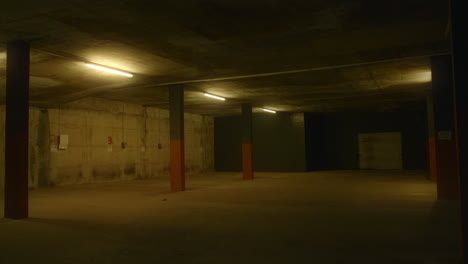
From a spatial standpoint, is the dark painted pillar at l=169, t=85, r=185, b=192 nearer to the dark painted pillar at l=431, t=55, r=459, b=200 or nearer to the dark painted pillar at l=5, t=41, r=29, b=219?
the dark painted pillar at l=5, t=41, r=29, b=219

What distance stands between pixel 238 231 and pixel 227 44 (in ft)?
13.9

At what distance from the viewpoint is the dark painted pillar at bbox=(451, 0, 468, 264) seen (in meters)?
4.19

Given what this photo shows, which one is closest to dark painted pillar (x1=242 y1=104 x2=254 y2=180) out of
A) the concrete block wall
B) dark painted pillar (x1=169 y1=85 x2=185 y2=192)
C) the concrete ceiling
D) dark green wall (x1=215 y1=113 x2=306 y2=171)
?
the concrete ceiling

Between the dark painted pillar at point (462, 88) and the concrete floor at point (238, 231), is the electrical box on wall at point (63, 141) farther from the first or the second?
the dark painted pillar at point (462, 88)

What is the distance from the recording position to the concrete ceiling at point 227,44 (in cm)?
650

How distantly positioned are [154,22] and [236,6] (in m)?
1.65

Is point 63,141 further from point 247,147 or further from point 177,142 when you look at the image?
point 247,147

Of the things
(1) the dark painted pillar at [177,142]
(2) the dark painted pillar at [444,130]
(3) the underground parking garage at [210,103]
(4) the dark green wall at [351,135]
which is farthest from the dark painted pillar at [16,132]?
(4) the dark green wall at [351,135]

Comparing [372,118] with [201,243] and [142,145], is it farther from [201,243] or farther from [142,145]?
[201,243]

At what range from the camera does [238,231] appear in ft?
21.4

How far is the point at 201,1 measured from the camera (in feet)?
20.2

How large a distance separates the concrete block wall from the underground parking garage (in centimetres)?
6

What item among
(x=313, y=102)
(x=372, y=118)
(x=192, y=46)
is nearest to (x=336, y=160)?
(x=372, y=118)

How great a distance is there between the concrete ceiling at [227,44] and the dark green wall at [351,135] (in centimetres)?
937
